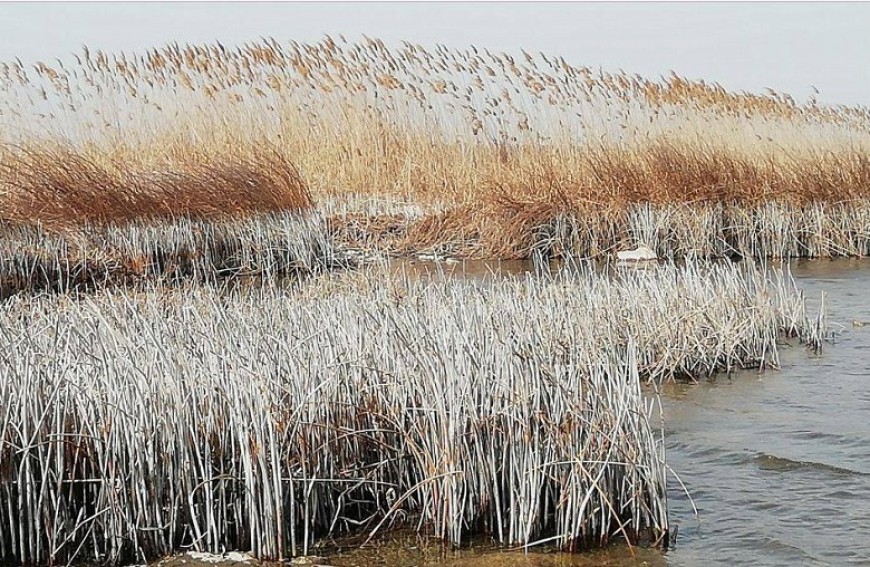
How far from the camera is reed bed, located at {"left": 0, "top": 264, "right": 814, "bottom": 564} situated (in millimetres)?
3482

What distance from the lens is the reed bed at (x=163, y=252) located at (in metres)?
8.77

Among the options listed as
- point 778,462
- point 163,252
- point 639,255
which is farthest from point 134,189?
point 778,462

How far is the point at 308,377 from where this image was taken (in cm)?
386

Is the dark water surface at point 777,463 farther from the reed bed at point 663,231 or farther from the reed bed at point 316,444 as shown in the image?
the reed bed at point 663,231

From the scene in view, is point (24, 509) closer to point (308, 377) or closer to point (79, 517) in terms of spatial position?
point (79, 517)

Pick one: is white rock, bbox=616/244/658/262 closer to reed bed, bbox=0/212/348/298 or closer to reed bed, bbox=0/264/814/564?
reed bed, bbox=0/212/348/298

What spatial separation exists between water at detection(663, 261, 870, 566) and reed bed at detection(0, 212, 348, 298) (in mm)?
Answer: 4303

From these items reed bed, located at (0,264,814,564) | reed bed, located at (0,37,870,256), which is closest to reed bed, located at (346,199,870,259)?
reed bed, located at (0,37,870,256)

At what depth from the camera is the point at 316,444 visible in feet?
12.3

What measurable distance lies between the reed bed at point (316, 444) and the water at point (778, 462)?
1.26 feet

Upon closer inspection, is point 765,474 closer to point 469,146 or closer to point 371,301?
point 371,301

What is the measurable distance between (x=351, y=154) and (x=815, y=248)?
611cm

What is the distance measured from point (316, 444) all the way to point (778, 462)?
2151mm

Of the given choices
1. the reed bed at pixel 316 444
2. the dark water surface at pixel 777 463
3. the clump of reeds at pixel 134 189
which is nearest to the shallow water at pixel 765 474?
the dark water surface at pixel 777 463
